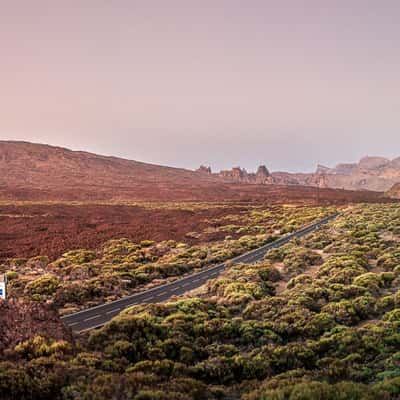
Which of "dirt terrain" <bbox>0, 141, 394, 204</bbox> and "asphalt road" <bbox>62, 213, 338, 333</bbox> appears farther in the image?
"dirt terrain" <bbox>0, 141, 394, 204</bbox>

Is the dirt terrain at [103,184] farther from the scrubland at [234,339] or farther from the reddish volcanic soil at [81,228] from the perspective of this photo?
the scrubland at [234,339]

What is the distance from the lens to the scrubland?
771cm

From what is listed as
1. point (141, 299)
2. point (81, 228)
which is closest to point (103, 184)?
point (81, 228)

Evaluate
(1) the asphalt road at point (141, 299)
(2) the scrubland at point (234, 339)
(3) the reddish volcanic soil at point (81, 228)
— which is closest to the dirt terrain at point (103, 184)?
(3) the reddish volcanic soil at point (81, 228)

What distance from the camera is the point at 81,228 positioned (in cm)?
4600

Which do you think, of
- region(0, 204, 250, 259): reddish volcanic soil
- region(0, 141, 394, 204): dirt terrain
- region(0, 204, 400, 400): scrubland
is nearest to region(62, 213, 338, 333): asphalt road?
region(0, 204, 400, 400): scrubland

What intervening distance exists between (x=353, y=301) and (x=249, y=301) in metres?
4.27

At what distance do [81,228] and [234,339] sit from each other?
36.7 metres

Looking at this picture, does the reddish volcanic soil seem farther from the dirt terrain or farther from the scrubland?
the dirt terrain

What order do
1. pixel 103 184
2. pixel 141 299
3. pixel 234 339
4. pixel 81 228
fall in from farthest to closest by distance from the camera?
1. pixel 103 184
2. pixel 81 228
3. pixel 141 299
4. pixel 234 339

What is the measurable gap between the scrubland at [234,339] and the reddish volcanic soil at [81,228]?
9.74 meters

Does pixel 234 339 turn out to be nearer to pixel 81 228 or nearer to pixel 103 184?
pixel 81 228

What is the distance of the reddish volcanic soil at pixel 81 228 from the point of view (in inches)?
1405

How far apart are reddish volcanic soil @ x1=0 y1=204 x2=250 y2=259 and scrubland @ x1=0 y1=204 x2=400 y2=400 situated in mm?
9743
